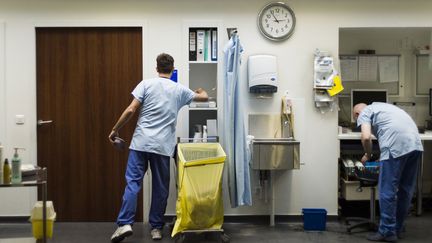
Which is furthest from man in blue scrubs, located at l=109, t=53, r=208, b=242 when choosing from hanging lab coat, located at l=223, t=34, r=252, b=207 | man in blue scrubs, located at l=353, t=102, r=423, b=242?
man in blue scrubs, located at l=353, t=102, r=423, b=242

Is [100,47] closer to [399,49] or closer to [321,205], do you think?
[321,205]

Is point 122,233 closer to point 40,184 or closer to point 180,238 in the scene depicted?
point 180,238

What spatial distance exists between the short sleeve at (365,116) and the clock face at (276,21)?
1101mm

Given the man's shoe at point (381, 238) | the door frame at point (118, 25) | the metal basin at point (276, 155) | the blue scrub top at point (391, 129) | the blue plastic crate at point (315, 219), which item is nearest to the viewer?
the blue scrub top at point (391, 129)

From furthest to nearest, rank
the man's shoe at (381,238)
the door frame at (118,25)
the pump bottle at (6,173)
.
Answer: the door frame at (118,25)
the man's shoe at (381,238)
the pump bottle at (6,173)

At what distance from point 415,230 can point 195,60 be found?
8.54 ft

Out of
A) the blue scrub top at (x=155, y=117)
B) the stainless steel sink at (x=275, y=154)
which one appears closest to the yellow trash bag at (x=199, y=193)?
the blue scrub top at (x=155, y=117)

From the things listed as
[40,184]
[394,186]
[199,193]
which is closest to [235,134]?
[199,193]

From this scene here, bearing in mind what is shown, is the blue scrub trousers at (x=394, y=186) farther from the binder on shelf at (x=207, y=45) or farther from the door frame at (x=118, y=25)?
the door frame at (x=118, y=25)

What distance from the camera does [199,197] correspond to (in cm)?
381

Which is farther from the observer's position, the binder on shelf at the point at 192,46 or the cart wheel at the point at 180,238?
the binder on shelf at the point at 192,46

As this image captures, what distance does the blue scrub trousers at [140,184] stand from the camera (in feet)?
12.8

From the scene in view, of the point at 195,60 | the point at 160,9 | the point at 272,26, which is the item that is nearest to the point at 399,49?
the point at 272,26

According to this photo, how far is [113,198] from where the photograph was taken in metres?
4.68
